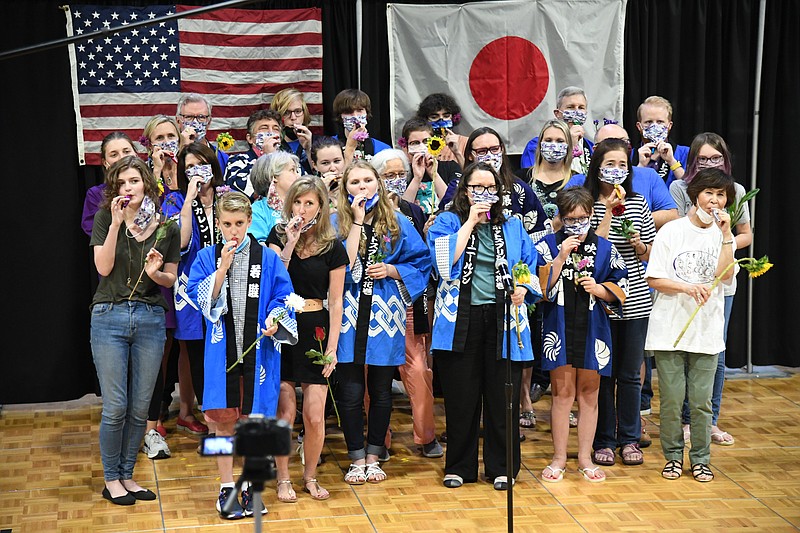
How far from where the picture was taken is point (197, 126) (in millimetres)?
6137

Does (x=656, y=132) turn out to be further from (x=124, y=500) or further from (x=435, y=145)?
(x=124, y=500)

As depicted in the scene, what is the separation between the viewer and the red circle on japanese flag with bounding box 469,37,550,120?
23.6 feet

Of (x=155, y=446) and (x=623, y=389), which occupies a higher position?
(x=623, y=389)

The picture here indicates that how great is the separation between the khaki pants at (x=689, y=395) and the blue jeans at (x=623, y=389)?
0.22 metres

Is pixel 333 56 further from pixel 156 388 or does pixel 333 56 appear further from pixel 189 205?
pixel 156 388

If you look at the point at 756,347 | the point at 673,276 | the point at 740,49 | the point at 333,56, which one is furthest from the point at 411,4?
the point at 756,347

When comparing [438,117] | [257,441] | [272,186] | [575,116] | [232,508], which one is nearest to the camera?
[257,441]

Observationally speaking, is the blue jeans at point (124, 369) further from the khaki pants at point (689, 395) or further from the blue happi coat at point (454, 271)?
the khaki pants at point (689, 395)

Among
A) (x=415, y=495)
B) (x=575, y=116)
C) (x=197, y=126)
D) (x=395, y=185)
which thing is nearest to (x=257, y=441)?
(x=415, y=495)

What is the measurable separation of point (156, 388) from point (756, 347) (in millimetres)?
4651

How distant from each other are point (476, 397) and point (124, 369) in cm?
181

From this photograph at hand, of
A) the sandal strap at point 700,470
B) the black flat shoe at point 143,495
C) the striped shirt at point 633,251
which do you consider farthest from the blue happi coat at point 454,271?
the black flat shoe at point 143,495

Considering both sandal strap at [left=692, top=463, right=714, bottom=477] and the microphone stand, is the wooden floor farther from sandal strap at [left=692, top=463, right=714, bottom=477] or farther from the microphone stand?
the microphone stand

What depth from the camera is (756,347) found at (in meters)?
7.72
